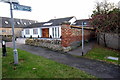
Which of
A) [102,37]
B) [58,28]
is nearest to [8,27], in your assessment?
[58,28]

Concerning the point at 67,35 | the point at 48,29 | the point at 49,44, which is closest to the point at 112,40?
the point at 67,35

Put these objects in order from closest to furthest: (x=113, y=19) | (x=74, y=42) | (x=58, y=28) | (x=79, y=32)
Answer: (x=113, y=19), (x=74, y=42), (x=79, y=32), (x=58, y=28)

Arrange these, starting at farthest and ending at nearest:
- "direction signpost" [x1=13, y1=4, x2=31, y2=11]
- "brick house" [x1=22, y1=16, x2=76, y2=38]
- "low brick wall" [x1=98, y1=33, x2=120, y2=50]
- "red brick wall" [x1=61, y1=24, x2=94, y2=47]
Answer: "brick house" [x1=22, y1=16, x2=76, y2=38], "low brick wall" [x1=98, y1=33, x2=120, y2=50], "red brick wall" [x1=61, y1=24, x2=94, y2=47], "direction signpost" [x1=13, y1=4, x2=31, y2=11]

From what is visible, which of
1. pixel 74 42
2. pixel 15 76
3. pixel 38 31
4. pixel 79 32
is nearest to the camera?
pixel 15 76

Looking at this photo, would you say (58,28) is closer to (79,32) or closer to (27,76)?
(79,32)

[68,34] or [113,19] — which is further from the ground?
[113,19]

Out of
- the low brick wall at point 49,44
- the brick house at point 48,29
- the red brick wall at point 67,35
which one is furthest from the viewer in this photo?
the brick house at point 48,29

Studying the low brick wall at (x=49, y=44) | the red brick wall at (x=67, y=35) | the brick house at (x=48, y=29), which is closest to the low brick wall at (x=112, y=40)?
the red brick wall at (x=67, y=35)

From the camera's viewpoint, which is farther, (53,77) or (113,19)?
(113,19)

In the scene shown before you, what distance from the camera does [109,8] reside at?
12.9m

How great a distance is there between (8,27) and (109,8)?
28565 mm

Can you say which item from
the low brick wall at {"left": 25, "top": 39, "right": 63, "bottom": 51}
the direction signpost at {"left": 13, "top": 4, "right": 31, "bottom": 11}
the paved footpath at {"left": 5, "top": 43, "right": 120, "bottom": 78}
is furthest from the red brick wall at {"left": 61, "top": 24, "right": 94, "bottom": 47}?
the direction signpost at {"left": 13, "top": 4, "right": 31, "bottom": 11}

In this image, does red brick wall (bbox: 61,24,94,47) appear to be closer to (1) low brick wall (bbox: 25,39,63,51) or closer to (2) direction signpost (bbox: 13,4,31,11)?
(1) low brick wall (bbox: 25,39,63,51)

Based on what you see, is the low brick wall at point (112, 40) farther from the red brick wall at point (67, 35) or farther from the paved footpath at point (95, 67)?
the paved footpath at point (95, 67)
